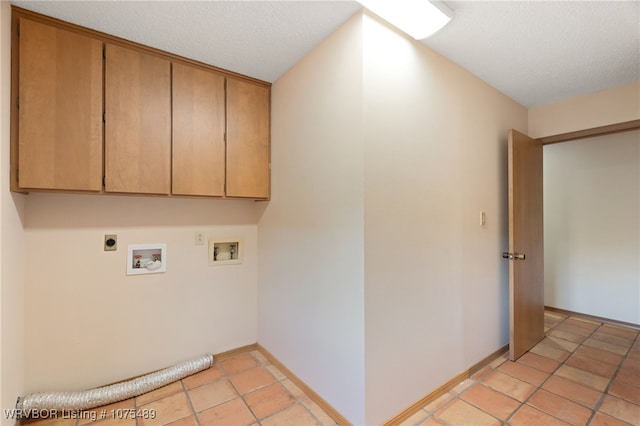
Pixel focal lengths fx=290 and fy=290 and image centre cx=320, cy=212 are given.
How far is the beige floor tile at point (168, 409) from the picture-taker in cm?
175

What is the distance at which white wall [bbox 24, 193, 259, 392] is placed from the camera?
1.85 meters

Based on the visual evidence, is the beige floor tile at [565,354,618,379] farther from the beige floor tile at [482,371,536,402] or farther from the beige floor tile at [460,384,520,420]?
the beige floor tile at [460,384,520,420]

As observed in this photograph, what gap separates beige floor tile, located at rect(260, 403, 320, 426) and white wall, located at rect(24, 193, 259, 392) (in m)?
0.91

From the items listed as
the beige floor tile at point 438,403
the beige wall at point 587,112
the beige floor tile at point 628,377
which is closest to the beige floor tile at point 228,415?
the beige floor tile at point 438,403

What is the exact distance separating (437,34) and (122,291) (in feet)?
9.00

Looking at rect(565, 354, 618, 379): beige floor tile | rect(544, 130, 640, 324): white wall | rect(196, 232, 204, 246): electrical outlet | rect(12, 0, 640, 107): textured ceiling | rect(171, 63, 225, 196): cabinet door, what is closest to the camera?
rect(12, 0, 640, 107): textured ceiling

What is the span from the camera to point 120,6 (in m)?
1.57

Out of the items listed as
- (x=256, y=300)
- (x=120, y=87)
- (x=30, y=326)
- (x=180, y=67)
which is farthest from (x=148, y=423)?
(x=180, y=67)

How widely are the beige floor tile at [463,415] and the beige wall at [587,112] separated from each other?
2.61m

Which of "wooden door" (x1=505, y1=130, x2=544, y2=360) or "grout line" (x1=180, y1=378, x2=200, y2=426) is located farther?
"wooden door" (x1=505, y1=130, x2=544, y2=360)

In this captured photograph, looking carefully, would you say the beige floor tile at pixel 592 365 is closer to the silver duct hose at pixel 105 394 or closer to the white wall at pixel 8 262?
the silver duct hose at pixel 105 394

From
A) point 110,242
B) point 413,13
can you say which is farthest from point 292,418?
point 413,13

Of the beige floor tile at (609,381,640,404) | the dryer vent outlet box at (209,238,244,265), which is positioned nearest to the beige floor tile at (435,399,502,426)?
the beige floor tile at (609,381,640,404)

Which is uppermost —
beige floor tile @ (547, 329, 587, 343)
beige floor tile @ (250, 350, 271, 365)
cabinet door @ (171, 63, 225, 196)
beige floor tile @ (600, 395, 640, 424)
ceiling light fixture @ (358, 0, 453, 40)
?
ceiling light fixture @ (358, 0, 453, 40)
